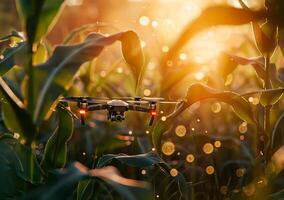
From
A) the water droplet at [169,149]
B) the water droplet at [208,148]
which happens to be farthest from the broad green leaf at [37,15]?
the water droplet at [169,149]

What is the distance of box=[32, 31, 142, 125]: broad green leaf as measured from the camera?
116 cm

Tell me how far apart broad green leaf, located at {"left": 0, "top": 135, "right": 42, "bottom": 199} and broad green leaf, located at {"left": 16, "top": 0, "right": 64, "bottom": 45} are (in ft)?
1.12

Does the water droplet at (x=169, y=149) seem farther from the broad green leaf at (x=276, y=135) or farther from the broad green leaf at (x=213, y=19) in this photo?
the broad green leaf at (x=213, y=19)

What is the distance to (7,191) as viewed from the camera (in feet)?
4.97

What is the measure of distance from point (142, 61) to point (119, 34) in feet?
0.50

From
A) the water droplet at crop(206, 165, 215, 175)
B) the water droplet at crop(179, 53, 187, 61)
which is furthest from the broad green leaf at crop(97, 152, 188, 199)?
the water droplet at crop(179, 53, 187, 61)

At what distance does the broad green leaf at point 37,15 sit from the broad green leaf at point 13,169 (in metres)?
0.34

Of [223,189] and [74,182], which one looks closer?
[74,182]

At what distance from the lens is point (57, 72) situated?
1176 mm

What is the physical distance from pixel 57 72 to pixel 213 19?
0.33 metres

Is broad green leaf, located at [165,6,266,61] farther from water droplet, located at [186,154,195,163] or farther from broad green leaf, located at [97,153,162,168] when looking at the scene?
water droplet, located at [186,154,195,163]

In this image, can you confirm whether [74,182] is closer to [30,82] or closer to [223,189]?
[30,82]

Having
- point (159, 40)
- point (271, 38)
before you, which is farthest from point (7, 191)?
point (159, 40)

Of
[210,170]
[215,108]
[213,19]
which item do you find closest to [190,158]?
[210,170]
